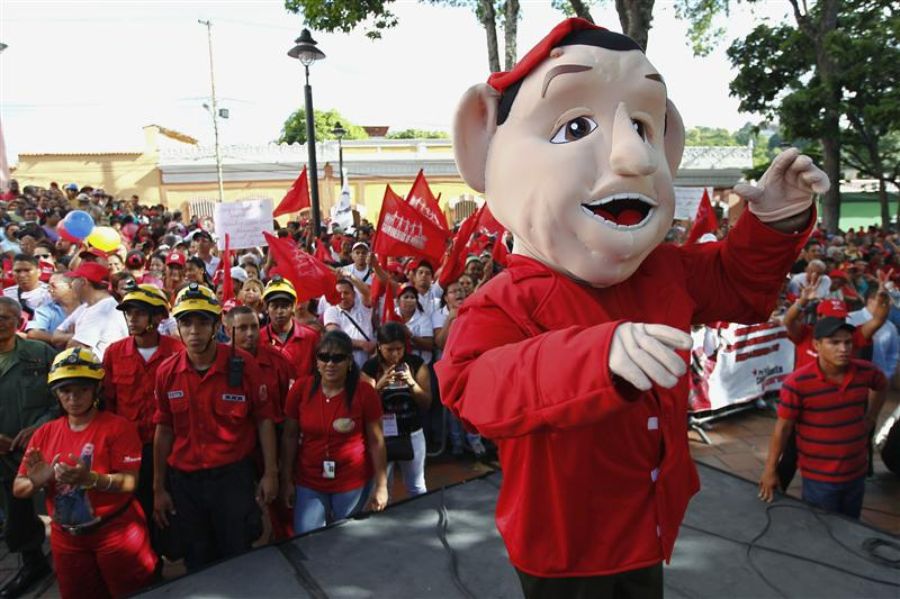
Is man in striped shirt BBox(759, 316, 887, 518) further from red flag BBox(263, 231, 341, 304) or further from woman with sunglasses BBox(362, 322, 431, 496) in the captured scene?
red flag BBox(263, 231, 341, 304)

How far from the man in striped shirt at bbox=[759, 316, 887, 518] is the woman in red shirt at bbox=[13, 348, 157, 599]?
11.3 ft

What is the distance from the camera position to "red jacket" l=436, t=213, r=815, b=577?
1.46 m

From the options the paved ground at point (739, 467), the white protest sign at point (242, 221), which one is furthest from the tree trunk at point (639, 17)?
the white protest sign at point (242, 221)

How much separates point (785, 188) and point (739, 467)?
3.99 metres

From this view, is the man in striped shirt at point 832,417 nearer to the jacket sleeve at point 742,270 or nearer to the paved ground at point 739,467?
the paved ground at point 739,467

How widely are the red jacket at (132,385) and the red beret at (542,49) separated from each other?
8.92 ft

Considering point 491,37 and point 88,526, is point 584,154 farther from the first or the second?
point 491,37

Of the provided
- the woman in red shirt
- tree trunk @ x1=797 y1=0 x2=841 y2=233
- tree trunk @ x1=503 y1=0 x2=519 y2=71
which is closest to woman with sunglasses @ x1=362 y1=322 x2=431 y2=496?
the woman in red shirt

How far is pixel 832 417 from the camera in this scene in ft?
11.0

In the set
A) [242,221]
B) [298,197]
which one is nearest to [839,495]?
[242,221]

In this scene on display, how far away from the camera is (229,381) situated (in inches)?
126

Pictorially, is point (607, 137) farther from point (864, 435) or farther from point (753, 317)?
point (864, 435)

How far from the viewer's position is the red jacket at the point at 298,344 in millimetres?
4230

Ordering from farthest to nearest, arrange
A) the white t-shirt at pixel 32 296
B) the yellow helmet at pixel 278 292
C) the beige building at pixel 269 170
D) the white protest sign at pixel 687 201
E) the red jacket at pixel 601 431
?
the beige building at pixel 269 170, the white protest sign at pixel 687 201, the white t-shirt at pixel 32 296, the yellow helmet at pixel 278 292, the red jacket at pixel 601 431
